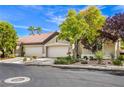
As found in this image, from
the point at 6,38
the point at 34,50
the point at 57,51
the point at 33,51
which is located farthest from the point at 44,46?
the point at 6,38

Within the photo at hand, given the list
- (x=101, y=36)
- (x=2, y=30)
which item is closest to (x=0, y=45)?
(x=2, y=30)

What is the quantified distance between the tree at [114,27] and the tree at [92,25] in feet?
12.6

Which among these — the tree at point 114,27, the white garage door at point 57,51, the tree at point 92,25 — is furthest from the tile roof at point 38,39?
the tree at point 114,27

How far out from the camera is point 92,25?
32688mm

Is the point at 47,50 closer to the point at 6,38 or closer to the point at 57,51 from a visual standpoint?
the point at 57,51

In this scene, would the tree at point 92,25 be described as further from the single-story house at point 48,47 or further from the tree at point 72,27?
the tree at point 72,27

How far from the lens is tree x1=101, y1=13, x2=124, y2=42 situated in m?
26.5

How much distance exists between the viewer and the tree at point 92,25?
105 feet

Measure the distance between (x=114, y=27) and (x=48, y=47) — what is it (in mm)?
14488

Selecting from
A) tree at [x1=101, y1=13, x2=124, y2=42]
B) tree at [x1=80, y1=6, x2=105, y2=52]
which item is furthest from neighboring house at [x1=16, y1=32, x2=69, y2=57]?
tree at [x1=101, y1=13, x2=124, y2=42]

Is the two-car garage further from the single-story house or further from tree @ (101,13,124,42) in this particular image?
tree @ (101,13,124,42)

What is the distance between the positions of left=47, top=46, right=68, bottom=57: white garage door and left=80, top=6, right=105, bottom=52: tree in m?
4.42

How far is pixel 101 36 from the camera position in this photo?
28.9m
